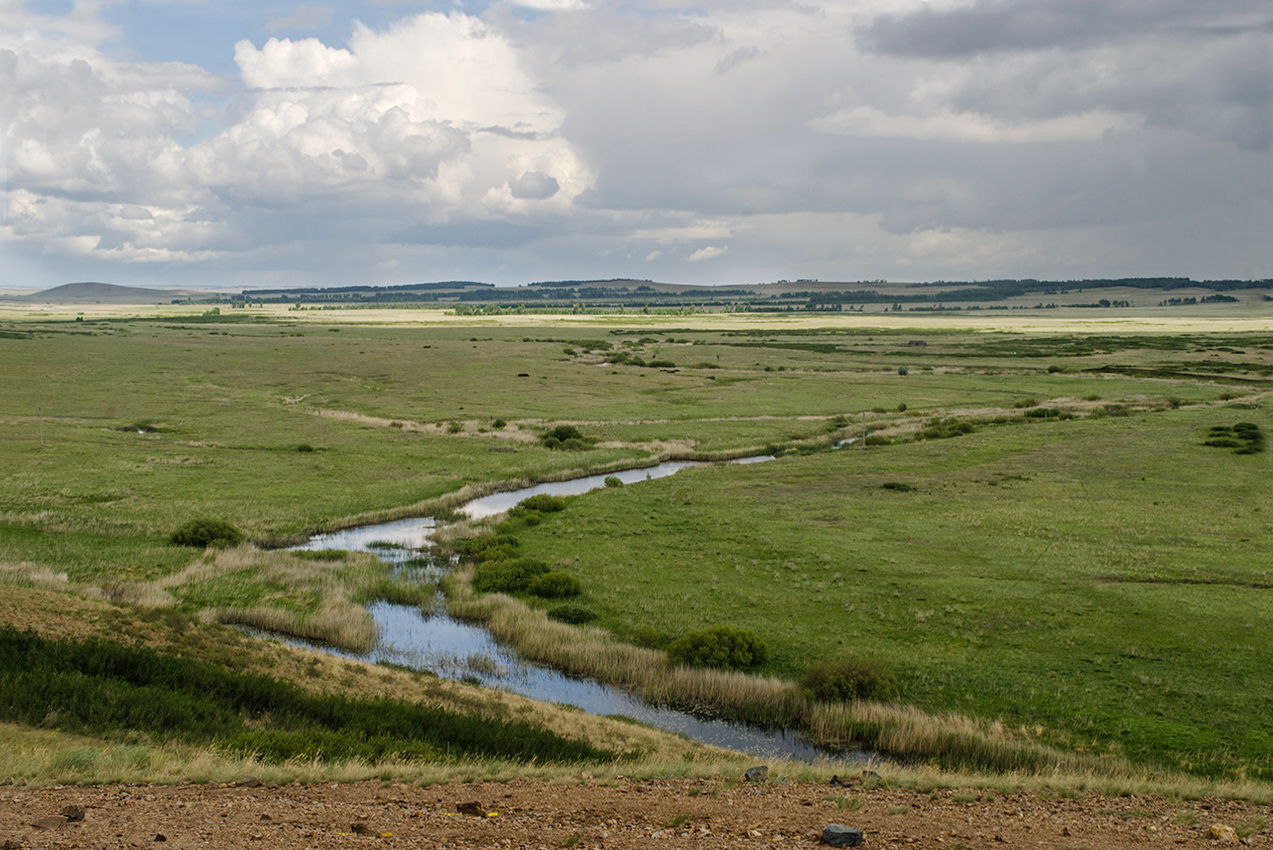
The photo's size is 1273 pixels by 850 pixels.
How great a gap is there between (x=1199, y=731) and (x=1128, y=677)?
2.80 metres

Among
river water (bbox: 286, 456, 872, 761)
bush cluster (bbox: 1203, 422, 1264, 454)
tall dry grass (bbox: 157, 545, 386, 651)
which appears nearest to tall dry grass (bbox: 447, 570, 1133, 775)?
river water (bbox: 286, 456, 872, 761)

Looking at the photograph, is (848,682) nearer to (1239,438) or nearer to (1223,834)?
(1223,834)

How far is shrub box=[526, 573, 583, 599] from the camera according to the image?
2950cm

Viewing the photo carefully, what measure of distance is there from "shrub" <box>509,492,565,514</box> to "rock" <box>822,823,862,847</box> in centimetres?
3038

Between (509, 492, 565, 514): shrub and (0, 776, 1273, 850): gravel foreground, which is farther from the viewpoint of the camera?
(509, 492, 565, 514): shrub

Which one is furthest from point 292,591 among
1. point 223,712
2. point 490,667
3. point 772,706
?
point 772,706

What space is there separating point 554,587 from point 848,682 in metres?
11.6

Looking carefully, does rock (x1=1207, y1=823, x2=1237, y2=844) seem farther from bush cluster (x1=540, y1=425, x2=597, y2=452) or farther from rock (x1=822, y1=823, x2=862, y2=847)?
bush cluster (x1=540, y1=425, x2=597, y2=452)

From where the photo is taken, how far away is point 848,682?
20891 mm

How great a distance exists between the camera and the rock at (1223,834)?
1161 cm

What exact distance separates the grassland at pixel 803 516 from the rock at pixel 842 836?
9.29 metres

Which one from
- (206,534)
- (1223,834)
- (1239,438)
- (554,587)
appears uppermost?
(1239,438)

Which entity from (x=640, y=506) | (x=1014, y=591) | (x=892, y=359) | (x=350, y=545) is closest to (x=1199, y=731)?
(x=1014, y=591)

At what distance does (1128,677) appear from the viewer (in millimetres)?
21281
